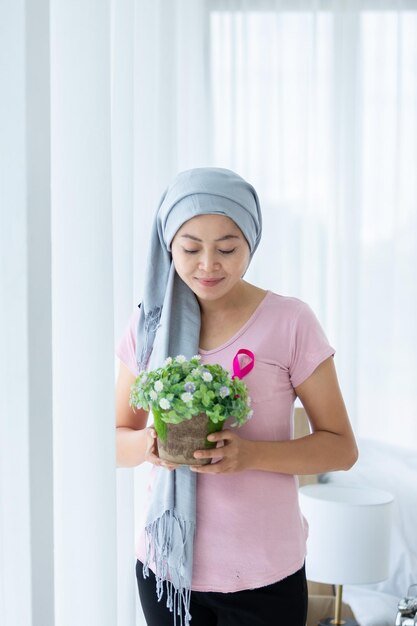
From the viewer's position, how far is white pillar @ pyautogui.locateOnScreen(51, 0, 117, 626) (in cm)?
99

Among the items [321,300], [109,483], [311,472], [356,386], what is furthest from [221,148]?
[109,483]

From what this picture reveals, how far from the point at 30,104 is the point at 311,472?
2.56 ft

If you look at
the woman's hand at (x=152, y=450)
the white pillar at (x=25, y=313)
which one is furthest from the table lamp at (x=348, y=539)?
the white pillar at (x=25, y=313)

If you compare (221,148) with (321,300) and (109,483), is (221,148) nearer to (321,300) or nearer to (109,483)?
(321,300)

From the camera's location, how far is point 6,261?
0.84m

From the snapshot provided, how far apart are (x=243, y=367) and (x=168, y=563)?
35 centimetres

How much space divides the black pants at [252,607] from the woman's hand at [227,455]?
9.0 inches

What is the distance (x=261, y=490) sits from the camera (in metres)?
1.33

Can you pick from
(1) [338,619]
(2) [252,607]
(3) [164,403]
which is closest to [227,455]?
(3) [164,403]

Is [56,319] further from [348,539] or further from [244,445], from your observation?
[348,539]

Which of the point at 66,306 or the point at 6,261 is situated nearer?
the point at 6,261

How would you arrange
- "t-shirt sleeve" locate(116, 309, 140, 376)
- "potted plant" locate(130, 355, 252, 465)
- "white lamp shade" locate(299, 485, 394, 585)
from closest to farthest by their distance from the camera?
"potted plant" locate(130, 355, 252, 465) → "t-shirt sleeve" locate(116, 309, 140, 376) → "white lamp shade" locate(299, 485, 394, 585)

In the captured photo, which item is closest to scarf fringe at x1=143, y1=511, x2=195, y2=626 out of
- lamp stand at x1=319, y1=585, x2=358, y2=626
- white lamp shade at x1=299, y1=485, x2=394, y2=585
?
white lamp shade at x1=299, y1=485, x2=394, y2=585

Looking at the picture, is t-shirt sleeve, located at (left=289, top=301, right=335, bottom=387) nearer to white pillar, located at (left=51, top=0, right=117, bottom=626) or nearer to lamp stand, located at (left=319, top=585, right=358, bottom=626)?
white pillar, located at (left=51, top=0, right=117, bottom=626)
